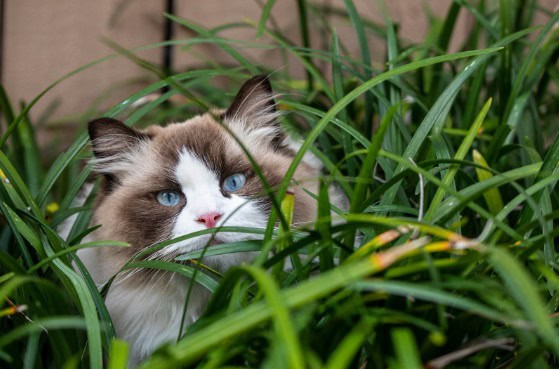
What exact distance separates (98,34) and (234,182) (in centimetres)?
124

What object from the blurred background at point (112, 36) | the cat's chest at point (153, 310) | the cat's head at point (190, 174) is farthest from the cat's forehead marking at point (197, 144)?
the blurred background at point (112, 36)

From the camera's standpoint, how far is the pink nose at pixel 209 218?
124 centimetres

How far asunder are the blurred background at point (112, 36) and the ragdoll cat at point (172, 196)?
92 centimetres

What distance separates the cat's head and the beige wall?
91 cm

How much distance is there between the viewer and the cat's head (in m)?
1.29

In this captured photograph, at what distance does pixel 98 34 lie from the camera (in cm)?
239

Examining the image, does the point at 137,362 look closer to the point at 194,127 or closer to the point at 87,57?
the point at 194,127

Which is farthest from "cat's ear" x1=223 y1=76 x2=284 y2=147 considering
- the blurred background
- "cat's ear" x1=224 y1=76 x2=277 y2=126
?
the blurred background

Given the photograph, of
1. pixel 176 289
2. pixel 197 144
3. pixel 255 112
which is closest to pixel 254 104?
pixel 255 112

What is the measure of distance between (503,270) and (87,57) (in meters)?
1.93

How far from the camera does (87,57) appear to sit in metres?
2.41

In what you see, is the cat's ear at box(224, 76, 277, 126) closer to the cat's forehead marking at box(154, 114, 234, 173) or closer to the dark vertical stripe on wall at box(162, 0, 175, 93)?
the cat's forehead marking at box(154, 114, 234, 173)

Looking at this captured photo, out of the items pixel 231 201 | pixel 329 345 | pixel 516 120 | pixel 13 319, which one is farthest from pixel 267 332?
pixel 516 120

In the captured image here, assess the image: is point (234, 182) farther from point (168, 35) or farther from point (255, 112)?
point (168, 35)
